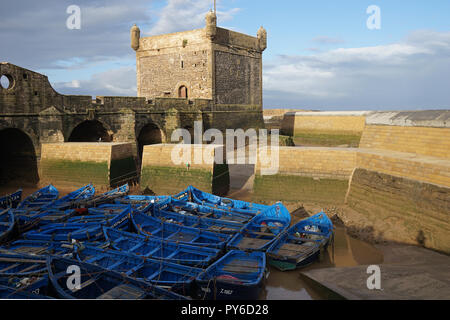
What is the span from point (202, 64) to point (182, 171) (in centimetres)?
1278

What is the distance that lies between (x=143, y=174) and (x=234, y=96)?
46.7 ft

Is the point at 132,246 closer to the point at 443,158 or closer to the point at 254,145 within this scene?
the point at 443,158

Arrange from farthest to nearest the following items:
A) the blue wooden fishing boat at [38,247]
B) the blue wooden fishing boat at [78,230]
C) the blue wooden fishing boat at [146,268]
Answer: the blue wooden fishing boat at [78,230]
the blue wooden fishing boat at [38,247]
the blue wooden fishing boat at [146,268]

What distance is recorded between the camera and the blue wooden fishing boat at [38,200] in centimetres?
1360

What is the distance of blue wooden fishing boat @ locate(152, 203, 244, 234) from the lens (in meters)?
11.5

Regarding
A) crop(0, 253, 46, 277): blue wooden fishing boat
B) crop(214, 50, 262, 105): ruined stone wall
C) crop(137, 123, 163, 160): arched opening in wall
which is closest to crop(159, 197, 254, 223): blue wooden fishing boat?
crop(0, 253, 46, 277): blue wooden fishing boat

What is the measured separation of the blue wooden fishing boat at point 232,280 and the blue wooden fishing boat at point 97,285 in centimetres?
103

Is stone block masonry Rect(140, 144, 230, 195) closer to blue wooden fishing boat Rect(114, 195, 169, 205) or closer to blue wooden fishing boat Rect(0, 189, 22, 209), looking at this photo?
blue wooden fishing boat Rect(114, 195, 169, 205)

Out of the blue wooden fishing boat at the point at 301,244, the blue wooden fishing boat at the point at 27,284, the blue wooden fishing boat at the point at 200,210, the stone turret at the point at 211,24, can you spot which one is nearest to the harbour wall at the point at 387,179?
the blue wooden fishing boat at the point at 301,244

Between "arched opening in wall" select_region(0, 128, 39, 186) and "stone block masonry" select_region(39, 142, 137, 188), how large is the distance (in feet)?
2.10

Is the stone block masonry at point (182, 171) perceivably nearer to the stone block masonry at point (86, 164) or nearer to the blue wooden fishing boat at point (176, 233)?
the stone block masonry at point (86, 164)

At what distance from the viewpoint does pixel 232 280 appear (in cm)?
769
